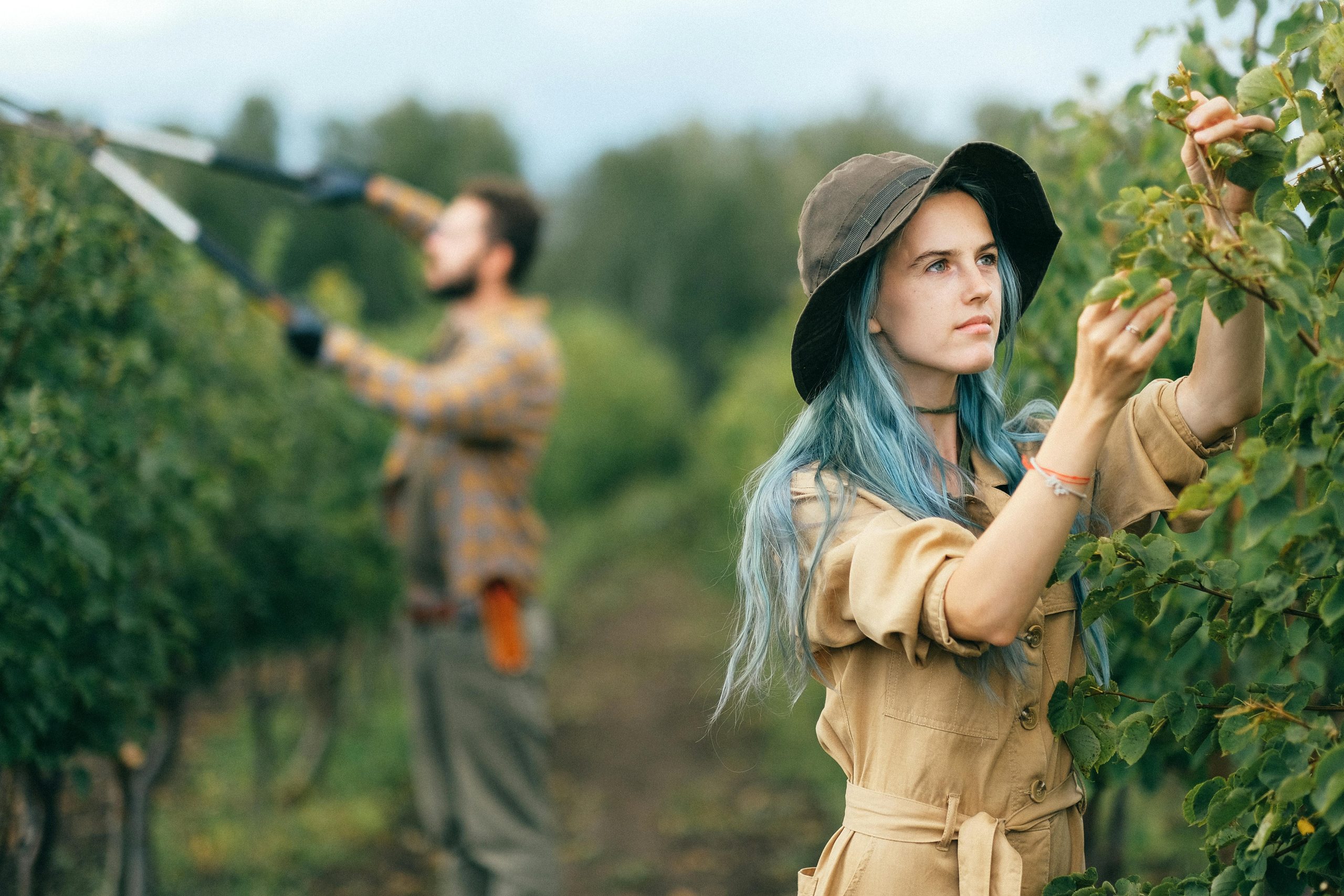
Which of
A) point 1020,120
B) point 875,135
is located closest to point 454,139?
point 875,135

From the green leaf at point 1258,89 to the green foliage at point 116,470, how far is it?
1.97 meters

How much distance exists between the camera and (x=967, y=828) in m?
1.62

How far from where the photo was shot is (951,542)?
1.53 meters

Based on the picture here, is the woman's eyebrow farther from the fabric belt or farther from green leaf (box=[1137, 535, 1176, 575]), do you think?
the fabric belt

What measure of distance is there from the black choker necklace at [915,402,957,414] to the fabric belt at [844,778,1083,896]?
53cm

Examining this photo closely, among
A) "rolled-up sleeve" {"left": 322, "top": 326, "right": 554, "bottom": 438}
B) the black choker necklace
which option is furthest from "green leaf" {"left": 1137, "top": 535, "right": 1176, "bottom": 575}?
"rolled-up sleeve" {"left": 322, "top": 326, "right": 554, "bottom": 438}

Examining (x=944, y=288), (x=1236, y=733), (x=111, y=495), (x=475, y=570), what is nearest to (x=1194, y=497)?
(x=1236, y=733)

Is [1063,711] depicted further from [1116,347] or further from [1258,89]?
[1258,89]

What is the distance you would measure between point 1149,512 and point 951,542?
33cm

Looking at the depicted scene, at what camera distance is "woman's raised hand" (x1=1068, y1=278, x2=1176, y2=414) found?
4.50 ft

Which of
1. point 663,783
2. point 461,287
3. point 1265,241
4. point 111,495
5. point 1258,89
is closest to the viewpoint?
point 1265,241

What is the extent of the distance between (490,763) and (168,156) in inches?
80.4

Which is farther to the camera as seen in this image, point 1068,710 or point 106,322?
point 106,322

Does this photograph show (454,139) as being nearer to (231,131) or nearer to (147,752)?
(231,131)
